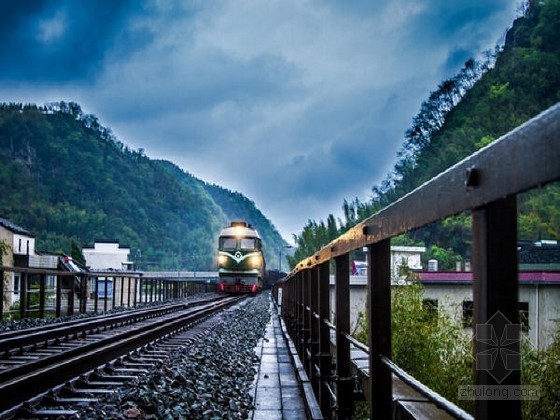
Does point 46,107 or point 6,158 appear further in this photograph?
point 46,107

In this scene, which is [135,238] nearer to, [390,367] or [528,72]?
[528,72]

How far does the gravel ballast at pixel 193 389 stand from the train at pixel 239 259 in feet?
64.1

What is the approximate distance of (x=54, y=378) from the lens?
5.07 meters

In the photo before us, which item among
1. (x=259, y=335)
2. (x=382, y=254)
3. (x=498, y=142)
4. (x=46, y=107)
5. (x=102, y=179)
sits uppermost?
(x=46, y=107)

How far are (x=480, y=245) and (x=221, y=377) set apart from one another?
5.31 m

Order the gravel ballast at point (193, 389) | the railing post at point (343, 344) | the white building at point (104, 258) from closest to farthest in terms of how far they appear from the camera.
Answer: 1. the railing post at point (343, 344)
2. the gravel ballast at point (193, 389)
3. the white building at point (104, 258)

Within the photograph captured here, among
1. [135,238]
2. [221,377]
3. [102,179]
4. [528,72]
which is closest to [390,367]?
[221,377]

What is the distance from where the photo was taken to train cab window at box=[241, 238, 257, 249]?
28203 mm

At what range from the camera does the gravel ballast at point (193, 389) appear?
416 centimetres

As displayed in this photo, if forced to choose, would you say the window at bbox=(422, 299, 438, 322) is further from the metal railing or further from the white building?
the white building

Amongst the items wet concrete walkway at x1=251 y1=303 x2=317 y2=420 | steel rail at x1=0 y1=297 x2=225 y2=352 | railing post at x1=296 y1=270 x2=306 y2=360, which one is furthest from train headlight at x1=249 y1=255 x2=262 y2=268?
railing post at x1=296 y1=270 x2=306 y2=360

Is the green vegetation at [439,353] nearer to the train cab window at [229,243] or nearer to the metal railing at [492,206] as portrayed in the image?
the metal railing at [492,206]

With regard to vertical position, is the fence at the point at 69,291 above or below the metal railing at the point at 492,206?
below

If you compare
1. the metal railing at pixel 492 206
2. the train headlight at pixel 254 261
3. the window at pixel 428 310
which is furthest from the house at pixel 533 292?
the metal railing at pixel 492 206
